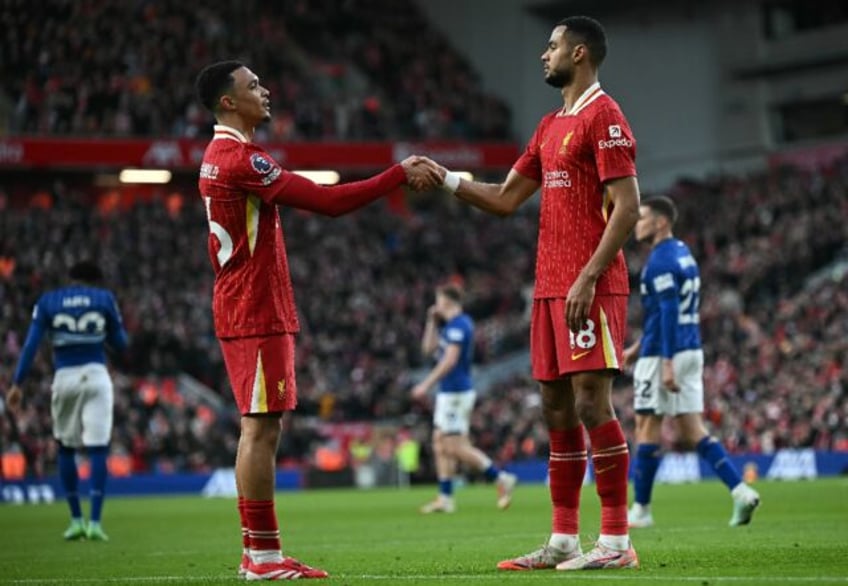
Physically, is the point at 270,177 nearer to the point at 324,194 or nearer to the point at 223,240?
the point at 324,194

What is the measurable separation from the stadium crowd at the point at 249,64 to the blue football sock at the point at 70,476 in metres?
21.4

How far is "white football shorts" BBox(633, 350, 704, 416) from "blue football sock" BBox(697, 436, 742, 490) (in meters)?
0.35

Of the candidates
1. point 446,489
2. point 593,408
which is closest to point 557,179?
point 593,408

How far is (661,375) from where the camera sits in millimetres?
14008

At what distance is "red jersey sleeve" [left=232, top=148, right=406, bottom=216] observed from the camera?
882cm

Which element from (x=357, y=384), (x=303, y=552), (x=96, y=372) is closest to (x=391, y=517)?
(x=96, y=372)

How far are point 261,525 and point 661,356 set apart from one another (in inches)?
238

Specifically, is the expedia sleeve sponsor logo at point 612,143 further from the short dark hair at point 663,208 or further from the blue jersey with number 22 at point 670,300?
the short dark hair at point 663,208

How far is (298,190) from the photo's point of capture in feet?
28.9

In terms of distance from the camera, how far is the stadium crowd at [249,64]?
129 feet

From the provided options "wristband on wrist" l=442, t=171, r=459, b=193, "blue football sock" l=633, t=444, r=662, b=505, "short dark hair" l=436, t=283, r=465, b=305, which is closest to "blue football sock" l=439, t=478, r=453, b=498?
"short dark hair" l=436, t=283, r=465, b=305

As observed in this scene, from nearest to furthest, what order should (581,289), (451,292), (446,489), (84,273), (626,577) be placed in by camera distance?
(626,577) < (581,289) < (84,273) < (446,489) < (451,292)

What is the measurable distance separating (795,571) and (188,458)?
2536 cm

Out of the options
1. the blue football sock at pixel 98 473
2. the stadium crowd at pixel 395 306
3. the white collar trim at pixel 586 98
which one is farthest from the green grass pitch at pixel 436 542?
the stadium crowd at pixel 395 306
